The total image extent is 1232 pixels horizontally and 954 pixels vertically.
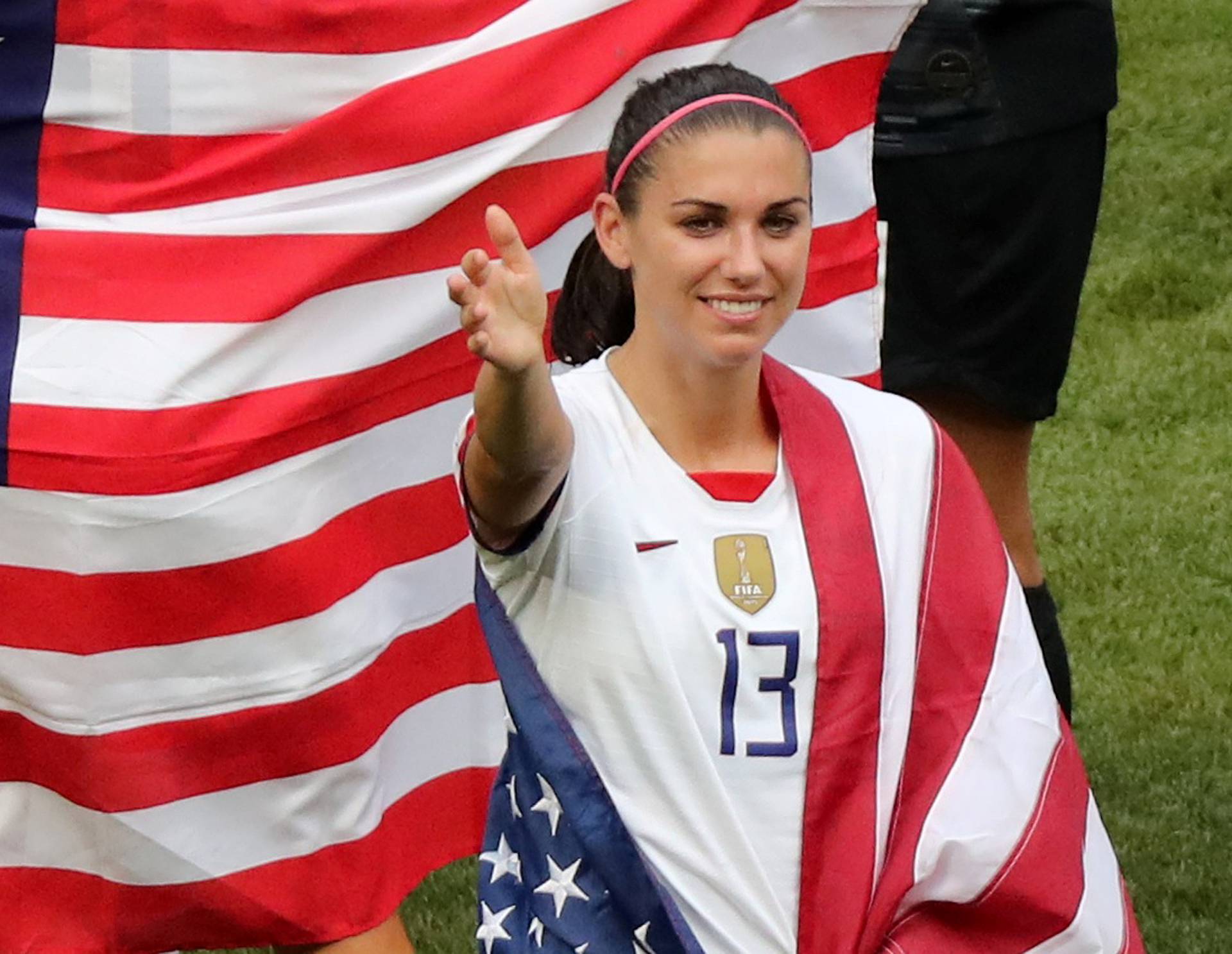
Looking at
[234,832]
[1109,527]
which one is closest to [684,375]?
[234,832]

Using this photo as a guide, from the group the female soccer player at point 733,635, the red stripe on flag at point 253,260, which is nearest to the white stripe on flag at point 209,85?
the red stripe on flag at point 253,260

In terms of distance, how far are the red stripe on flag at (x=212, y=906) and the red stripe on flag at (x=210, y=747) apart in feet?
0.30

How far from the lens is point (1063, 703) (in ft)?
13.8

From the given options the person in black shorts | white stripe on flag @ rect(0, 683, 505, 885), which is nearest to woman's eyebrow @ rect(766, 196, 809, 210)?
white stripe on flag @ rect(0, 683, 505, 885)

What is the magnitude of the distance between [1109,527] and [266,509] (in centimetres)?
386

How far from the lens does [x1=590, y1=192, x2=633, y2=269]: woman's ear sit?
2.58 meters

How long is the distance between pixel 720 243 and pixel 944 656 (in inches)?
19.9

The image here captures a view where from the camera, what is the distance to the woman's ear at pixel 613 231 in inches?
102

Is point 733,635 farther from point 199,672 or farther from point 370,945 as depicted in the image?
point 370,945

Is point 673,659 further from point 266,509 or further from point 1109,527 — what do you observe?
point 1109,527

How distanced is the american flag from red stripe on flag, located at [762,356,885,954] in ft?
3.01

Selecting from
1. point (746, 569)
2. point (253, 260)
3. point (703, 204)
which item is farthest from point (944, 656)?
point (253, 260)

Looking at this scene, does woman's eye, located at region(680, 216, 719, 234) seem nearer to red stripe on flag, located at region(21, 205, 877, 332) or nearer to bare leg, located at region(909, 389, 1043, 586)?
red stripe on flag, located at region(21, 205, 877, 332)

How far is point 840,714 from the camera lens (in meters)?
2.50
